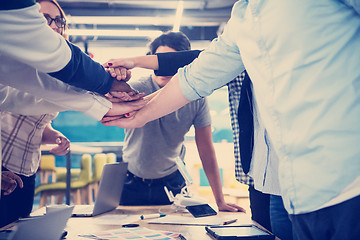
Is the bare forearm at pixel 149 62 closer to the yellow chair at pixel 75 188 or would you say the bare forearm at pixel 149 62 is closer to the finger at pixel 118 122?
the finger at pixel 118 122

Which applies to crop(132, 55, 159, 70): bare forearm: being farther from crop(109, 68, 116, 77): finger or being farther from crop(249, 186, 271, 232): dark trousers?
crop(249, 186, 271, 232): dark trousers

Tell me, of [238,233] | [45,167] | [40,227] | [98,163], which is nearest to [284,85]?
[238,233]

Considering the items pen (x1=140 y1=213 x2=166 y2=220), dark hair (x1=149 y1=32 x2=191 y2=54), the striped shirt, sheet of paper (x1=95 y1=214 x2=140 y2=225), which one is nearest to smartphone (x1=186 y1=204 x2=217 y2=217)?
pen (x1=140 y1=213 x2=166 y2=220)

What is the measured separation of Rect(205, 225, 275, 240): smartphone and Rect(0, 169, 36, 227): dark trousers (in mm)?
921

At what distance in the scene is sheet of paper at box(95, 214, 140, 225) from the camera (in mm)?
1357

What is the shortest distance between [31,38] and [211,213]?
3.48 ft

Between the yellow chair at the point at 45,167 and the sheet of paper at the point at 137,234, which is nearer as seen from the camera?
the sheet of paper at the point at 137,234

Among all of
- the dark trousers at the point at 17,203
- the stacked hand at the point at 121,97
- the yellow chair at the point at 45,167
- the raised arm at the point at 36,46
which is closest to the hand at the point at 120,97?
the stacked hand at the point at 121,97

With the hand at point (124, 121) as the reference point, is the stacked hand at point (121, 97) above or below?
above

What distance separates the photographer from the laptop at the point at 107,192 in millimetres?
1509

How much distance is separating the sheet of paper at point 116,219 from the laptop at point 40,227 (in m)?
0.49

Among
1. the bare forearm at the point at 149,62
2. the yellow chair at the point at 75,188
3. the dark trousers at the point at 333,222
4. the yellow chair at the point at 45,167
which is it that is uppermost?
the bare forearm at the point at 149,62

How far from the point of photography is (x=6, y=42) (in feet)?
2.99

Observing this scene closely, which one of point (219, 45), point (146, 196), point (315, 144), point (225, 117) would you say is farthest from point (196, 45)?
point (315, 144)
